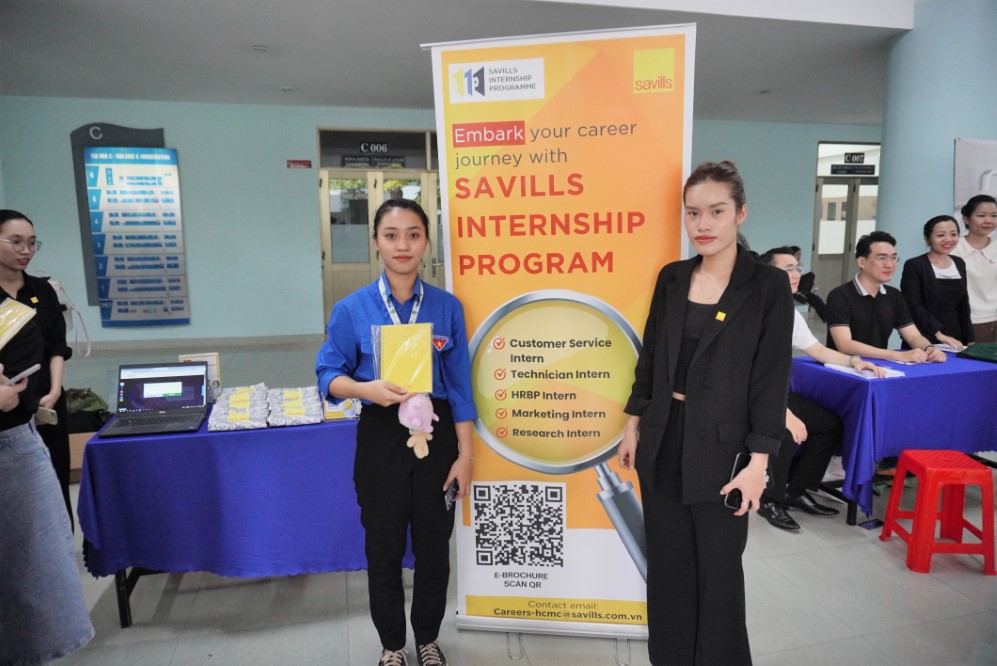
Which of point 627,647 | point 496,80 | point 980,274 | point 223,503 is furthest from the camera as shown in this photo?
point 980,274

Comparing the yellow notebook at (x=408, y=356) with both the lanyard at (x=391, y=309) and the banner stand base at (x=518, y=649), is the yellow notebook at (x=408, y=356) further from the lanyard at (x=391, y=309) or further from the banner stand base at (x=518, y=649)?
the banner stand base at (x=518, y=649)

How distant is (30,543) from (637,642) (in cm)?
189

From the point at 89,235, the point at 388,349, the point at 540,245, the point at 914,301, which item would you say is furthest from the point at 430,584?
the point at 89,235

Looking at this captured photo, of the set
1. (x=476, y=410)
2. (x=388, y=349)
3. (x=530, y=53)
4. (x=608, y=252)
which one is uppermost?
(x=530, y=53)

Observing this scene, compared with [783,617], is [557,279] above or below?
above

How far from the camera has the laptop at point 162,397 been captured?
2.13 m

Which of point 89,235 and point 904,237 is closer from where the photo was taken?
point 904,237

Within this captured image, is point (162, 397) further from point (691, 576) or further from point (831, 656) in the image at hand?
point (831, 656)

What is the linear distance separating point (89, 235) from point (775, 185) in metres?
9.81

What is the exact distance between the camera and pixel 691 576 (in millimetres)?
1632

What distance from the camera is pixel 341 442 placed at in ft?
7.02

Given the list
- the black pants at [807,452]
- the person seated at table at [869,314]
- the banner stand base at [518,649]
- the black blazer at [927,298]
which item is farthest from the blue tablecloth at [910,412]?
the banner stand base at [518,649]

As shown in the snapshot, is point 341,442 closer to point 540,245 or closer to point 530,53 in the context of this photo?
point 540,245

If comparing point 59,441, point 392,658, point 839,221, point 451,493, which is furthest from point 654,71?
point 839,221
